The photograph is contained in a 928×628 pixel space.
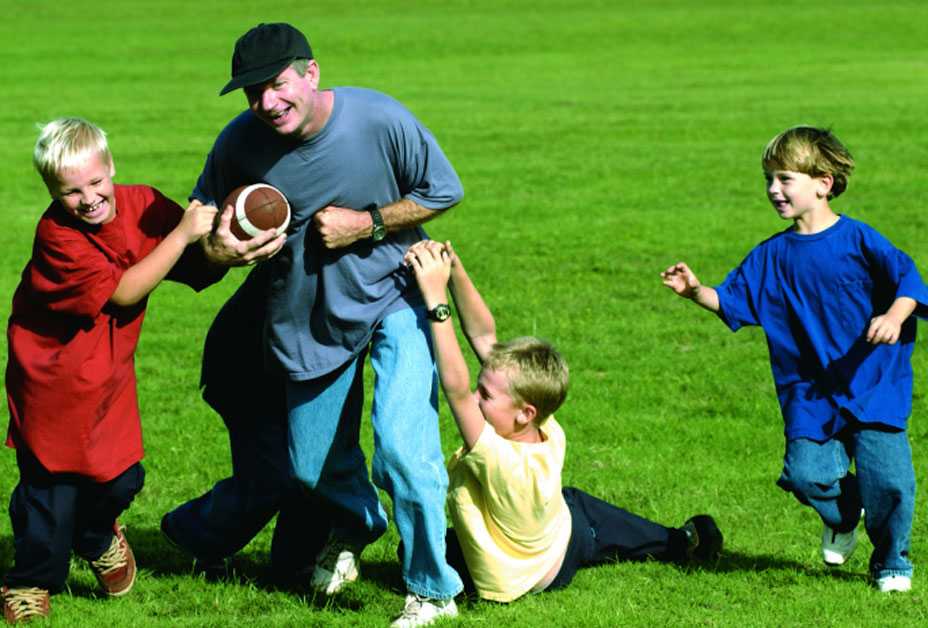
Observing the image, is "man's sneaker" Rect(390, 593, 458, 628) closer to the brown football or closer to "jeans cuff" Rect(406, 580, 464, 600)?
"jeans cuff" Rect(406, 580, 464, 600)

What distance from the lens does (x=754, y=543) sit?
23.7 feet

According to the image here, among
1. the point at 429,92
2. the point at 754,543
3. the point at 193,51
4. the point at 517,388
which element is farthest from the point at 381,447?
the point at 193,51

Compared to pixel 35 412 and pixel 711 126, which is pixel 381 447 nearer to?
pixel 35 412

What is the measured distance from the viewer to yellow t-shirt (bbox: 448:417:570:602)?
6230 millimetres

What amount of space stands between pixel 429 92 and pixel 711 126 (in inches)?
272

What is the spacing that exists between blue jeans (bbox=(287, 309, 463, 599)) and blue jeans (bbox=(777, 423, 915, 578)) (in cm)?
148

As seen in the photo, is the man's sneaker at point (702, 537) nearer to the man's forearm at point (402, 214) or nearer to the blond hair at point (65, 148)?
the man's forearm at point (402, 214)

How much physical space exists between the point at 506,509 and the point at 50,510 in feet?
5.72

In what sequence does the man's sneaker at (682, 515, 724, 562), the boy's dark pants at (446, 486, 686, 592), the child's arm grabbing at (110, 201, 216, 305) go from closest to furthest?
the child's arm grabbing at (110, 201, 216, 305)
the boy's dark pants at (446, 486, 686, 592)
the man's sneaker at (682, 515, 724, 562)

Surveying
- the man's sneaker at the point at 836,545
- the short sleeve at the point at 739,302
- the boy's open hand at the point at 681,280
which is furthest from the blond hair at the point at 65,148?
the man's sneaker at the point at 836,545

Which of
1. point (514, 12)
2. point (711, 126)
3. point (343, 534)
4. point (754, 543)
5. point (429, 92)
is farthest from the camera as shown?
point (514, 12)

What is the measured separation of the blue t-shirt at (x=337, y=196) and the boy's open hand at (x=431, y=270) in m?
0.21

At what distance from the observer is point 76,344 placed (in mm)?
6062

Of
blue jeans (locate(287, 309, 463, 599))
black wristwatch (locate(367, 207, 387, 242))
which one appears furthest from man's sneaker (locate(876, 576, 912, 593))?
black wristwatch (locate(367, 207, 387, 242))
